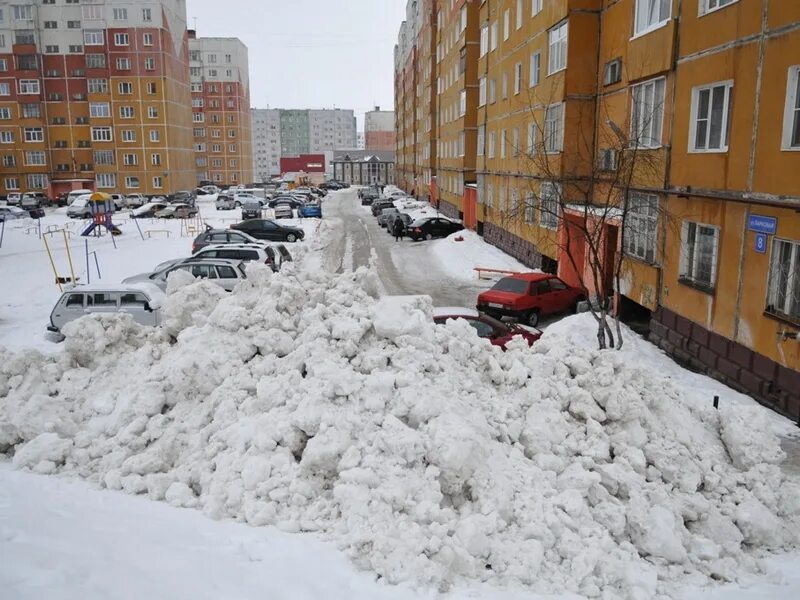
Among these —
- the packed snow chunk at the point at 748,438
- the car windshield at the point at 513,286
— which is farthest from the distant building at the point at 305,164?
the packed snow chunk at the point at 748,438

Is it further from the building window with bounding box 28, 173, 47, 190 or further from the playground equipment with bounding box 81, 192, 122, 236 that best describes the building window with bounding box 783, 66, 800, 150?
the building window with bounding box 28, 173, 47, 190

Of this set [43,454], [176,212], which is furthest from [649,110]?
[176,212]

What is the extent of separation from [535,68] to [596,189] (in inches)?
290

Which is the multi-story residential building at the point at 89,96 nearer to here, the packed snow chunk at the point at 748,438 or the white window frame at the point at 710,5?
the white window frame at the point at 710,5

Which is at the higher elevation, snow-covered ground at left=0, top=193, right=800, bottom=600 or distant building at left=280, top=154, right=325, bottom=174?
distant building at left=280, top=154, right=325, bottom=174

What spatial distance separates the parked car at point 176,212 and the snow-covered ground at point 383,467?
4225cm

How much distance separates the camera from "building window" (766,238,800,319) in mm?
10836

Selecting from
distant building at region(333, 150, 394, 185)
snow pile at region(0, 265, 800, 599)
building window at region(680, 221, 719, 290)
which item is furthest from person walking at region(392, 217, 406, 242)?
distant building at region(333, 150, 394, 185)

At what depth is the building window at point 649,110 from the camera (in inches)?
616

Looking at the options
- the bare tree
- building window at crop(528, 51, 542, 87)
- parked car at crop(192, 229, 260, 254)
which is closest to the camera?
the bare tree

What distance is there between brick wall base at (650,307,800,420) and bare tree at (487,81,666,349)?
1.18m

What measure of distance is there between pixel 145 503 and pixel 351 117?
182637 millimetres

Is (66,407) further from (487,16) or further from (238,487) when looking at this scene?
(487,16)

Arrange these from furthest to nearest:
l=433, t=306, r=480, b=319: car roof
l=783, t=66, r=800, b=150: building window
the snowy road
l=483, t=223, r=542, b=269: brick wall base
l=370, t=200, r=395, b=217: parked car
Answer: l=370, t=200, r=395, b=217: parked car, l=483, t=223, r=542, b=269: brick wall base, the snowy road, l=433, t=306, r=480, b=319: car roof, l=783, t=66, r=800, b=150: building window
